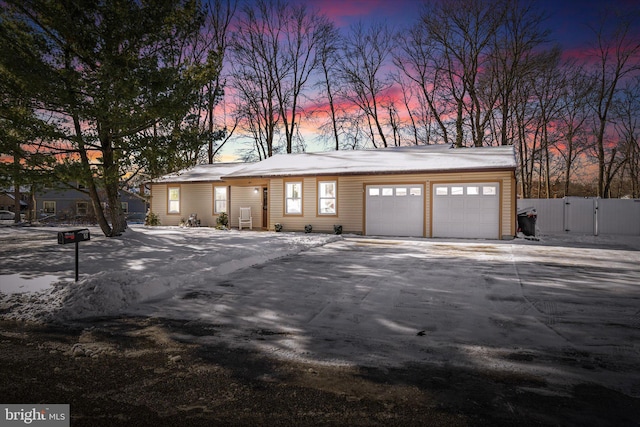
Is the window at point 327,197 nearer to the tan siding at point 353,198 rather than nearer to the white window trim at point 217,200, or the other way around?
the tan siding at point 353,198

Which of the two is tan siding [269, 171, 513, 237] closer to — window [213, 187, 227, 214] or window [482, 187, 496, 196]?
window [482, 187, 496, 196]

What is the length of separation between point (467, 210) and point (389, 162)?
4196mm

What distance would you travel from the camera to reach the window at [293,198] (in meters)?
17.9

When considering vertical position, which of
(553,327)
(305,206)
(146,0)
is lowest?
(553,327)

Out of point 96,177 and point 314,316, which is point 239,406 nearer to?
point 314,316

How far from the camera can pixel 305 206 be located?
58.1 ft

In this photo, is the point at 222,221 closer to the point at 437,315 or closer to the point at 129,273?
the point at 129,273

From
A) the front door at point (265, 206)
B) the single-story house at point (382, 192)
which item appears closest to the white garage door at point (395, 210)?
the single-story house at point (382, 192)

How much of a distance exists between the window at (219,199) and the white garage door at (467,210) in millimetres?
11650

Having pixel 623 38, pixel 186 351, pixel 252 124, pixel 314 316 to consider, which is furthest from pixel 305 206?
pixel 623 38

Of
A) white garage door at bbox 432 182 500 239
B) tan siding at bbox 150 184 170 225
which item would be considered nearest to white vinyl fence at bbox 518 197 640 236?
white garage door at bbox 432 182 500 239

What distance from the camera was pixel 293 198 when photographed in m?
18.1

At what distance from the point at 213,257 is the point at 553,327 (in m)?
6.88

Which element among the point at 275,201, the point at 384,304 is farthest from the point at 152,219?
the point at 384,304
